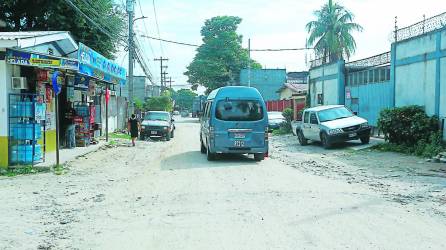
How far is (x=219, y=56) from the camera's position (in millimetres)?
68938

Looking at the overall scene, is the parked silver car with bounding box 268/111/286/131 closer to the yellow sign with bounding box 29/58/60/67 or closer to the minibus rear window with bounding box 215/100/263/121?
the minibus rear window with bounding box 215/100/263/121

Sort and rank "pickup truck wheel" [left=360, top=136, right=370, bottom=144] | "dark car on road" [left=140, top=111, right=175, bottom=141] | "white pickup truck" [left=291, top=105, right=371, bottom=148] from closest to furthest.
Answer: "white pickup truck" [left=291, top=105, right=371, bottom=148] < "pickup truck wheel" [left=360, top=136, right=370, bottom=144] < "dark car on road" [left=140, top=111, right=175, bottom=141]

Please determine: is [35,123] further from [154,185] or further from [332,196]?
[332,196]

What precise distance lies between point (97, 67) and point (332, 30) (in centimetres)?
3455

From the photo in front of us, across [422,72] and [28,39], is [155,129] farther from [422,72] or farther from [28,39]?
[28,39]

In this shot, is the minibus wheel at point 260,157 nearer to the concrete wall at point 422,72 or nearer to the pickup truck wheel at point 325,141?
the pickup truck wheel at point 325,141

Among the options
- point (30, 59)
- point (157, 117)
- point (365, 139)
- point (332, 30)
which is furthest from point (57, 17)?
point (332, 30)

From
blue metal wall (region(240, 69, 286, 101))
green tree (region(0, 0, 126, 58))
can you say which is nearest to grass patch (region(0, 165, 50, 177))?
green tree (region(0, 0, 126, 58))

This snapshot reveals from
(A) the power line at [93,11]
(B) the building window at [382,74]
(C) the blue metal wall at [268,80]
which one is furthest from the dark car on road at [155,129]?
(C) the blue metal wall at [268,80]

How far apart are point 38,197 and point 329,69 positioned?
2444 centimetres

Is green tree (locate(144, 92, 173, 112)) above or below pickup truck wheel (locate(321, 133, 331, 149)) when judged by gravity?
above

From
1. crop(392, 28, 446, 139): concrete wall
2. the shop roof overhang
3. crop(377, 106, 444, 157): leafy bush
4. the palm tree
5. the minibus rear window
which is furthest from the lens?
the palm tree

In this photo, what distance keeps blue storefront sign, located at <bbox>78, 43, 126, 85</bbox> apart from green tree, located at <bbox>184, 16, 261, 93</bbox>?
4441cm

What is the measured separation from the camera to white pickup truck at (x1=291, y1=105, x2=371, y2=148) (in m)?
19.4
